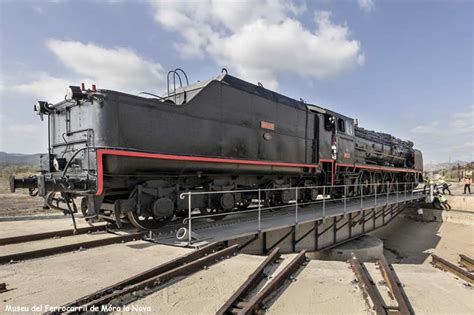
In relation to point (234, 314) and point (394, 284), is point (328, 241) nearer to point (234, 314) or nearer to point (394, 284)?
point (394, 284)

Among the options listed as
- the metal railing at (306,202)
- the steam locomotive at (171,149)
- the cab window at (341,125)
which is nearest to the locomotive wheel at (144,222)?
the steam locomotive at (171,149)

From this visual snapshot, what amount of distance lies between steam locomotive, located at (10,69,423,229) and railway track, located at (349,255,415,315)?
4.13 m

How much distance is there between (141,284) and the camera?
364 centimetres

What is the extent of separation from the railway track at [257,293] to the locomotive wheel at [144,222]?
10.2ft

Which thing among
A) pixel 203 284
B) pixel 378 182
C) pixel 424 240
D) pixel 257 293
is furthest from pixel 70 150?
pixel 424 240

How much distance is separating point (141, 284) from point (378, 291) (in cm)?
310

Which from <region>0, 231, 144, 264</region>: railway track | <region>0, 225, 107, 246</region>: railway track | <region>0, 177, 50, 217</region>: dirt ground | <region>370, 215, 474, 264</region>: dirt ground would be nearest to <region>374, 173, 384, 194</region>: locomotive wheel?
<region>370, 215, 474, 264</region>: dirt ground

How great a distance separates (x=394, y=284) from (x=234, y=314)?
2195mm

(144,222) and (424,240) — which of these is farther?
(424,240)

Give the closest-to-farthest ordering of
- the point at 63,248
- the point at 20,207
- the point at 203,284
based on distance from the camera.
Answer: the point at 203,284 < the point at 63,248 < the point at 20,207

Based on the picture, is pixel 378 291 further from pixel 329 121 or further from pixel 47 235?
pixel 329 121

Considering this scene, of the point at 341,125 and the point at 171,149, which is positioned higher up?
the point at 341,125

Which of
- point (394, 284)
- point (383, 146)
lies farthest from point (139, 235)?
point (383, 146)

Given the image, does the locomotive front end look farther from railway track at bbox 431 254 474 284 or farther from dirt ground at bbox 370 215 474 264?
dirt ground at bbox 370 215 474 264
